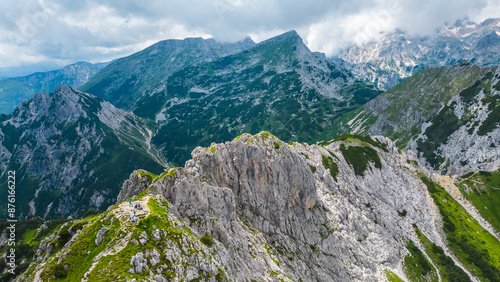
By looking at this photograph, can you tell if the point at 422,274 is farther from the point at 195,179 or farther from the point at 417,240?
the point at 195,179

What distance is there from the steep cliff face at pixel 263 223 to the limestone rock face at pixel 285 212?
1.15ft

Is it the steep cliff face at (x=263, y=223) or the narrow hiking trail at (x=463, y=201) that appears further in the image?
the narrow hiking trail at (x=463, y=201)

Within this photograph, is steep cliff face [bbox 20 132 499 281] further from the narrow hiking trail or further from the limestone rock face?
the narrow hiking trail

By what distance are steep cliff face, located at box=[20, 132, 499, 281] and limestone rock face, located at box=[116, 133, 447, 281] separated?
0.35 meters

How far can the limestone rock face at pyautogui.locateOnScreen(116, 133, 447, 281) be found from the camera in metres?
59.0

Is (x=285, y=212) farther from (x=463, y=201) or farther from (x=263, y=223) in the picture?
(x=463, y=201)

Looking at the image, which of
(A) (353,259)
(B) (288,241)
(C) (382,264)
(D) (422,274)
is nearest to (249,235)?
(B) (288,241)

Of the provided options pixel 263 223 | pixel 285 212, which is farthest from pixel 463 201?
pixel 263 223

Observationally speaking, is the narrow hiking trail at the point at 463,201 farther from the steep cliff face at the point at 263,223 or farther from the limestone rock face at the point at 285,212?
the limestone rock face at the point at 285,212

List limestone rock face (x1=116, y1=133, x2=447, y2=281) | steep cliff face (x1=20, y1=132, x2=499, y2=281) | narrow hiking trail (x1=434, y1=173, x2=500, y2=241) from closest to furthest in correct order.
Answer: steep cliff face (x1=20, y1=132, x2=499, y2=281), limestone rock face (x1=116, y1=133, x2=447, y2=281), narrow hiking trail (x1=434, y1=173, x2=500, y2=241)

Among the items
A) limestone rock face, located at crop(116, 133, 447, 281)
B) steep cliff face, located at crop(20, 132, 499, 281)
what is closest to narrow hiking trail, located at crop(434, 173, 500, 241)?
steep cliff face, located at crop(20, 132, 499, 281)

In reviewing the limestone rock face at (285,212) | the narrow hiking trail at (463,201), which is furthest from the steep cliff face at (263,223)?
the narrow hiking trail at (463,201)

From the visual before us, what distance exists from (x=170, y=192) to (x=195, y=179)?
6540 mm

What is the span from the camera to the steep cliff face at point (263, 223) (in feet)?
129
